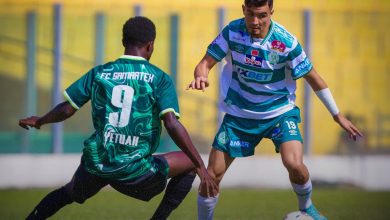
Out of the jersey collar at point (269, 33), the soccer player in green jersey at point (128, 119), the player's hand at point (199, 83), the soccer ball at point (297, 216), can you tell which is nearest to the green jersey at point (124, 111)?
the soccer player in green jersey at point (128, 119)

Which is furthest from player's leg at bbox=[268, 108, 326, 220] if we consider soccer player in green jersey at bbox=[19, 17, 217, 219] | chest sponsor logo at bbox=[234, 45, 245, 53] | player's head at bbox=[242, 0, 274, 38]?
soccer player in green jersey at bbox=[19, 17, 217, 219]

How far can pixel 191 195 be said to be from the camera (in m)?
14.0

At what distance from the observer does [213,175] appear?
8859mm

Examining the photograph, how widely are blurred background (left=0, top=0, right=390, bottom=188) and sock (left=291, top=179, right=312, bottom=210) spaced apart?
620 centimetres

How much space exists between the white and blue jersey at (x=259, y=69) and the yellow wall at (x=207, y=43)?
628 centimetres

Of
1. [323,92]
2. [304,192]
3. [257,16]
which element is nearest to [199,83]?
[257,16]

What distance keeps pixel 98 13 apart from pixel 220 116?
227cm

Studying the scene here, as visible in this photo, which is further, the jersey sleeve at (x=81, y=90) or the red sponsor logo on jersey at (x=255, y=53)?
the red sponsor logo on jersey at (x=255, y=53)

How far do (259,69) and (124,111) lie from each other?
1699 mm

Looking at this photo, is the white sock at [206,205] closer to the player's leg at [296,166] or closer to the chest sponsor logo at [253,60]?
the player's leg at [296,166]

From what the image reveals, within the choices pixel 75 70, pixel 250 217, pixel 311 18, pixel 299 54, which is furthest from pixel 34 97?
pixel 299 54

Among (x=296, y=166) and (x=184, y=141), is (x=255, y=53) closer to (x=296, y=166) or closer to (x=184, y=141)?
(x=296, y=166)

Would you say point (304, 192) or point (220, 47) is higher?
point (220, 47)

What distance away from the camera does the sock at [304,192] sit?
355 inches
